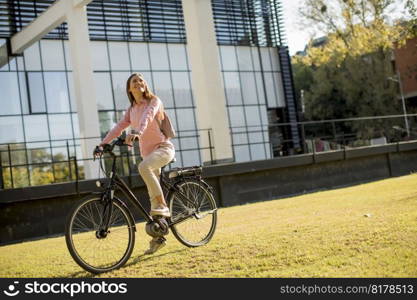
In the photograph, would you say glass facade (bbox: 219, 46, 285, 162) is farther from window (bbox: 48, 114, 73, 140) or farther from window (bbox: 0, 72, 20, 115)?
window (bbox: 0, 72, 20, 115)

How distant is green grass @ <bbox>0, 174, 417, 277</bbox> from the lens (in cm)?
428

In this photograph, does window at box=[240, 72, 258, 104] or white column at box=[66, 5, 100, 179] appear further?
window at box=[240, 72, 258, 104]

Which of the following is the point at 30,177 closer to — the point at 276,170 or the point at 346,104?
the point at 276,170

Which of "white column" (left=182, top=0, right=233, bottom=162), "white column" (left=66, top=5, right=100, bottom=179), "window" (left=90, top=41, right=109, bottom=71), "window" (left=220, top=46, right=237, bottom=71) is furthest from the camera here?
"window" (left=220, top=46, right=237, bottom=71)

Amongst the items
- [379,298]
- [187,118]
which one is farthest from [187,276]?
[187,118]

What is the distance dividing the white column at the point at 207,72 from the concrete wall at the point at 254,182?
182 centimetres

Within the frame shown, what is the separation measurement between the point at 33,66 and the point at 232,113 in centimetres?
1141

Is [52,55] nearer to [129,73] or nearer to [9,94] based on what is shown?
[9,94]

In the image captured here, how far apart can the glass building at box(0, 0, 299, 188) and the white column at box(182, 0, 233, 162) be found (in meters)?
4.67

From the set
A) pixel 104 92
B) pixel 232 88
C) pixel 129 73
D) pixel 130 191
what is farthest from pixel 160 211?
pixel 232 88

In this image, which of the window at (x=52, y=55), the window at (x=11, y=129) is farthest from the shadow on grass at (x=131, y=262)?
the window at (x=52, y=55)

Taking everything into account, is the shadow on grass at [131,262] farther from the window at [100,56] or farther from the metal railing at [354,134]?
the window at [100,56]

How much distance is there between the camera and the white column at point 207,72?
15.0m

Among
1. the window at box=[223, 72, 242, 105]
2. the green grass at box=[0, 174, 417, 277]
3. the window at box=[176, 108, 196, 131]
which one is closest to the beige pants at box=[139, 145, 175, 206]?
the green grass at box=[0, 174, 417, 277]
